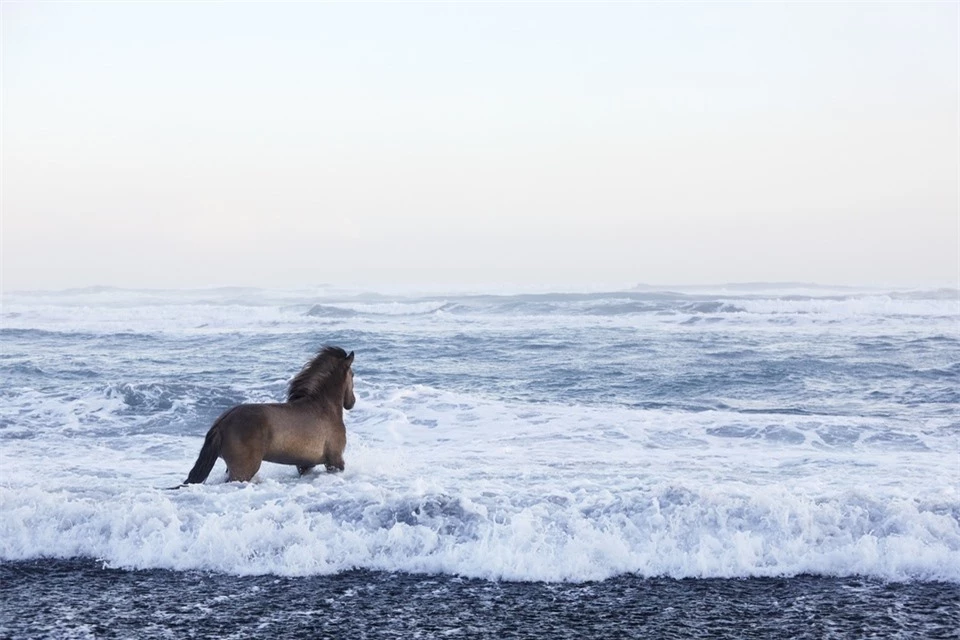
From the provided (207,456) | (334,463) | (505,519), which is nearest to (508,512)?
(505,519)

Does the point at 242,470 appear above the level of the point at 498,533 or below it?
above

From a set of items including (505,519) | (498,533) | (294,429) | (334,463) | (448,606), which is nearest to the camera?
(448,606)

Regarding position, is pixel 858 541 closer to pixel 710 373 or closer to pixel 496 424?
pixel 496 424

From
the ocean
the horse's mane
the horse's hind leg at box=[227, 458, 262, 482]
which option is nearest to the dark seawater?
the ocean

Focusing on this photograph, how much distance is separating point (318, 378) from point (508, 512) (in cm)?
240

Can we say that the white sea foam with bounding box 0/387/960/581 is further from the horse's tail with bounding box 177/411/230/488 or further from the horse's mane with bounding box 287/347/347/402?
the horse's mane with bounding box 287/347/347/402

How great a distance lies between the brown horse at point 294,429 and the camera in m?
6.30

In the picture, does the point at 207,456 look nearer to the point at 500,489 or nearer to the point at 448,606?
the point at 500,489

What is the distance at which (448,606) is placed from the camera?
173 inches

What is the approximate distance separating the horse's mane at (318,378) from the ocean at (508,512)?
0.68 meters

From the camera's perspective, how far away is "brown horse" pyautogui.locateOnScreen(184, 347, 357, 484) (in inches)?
248

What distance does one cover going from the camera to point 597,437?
9.54m

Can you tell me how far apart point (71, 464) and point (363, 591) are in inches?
186

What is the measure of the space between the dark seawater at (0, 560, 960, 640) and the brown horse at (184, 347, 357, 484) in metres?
1.46
